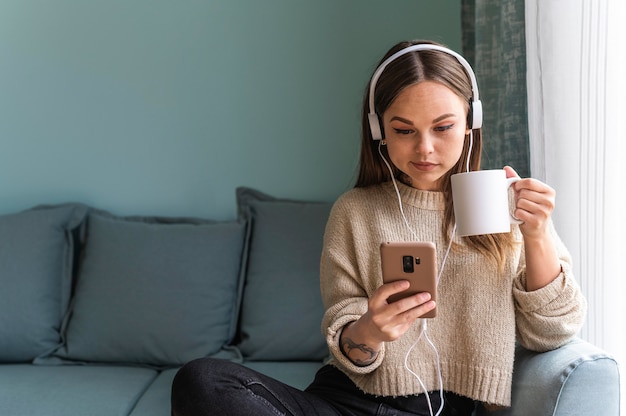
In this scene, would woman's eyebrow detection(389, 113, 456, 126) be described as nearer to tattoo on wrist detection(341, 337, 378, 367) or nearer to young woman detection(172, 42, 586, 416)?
young woman detection(172, 42, 586, 416)

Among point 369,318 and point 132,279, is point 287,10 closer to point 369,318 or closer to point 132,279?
point 132,279

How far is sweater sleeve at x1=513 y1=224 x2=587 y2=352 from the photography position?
1.24 meters

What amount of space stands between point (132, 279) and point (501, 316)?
49.1 inches

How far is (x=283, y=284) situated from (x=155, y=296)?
0.38m

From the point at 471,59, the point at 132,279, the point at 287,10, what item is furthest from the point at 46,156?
the point at 471,59

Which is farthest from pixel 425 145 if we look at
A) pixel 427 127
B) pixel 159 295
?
pixel 159 295

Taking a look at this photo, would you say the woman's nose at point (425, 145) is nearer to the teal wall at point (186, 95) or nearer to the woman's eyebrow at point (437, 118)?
the woman's eyebrow at point (437, 118)

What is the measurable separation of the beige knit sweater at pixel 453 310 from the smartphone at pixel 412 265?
0.18 m

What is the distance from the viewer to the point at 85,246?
232cm

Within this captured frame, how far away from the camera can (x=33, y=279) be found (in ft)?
7.27

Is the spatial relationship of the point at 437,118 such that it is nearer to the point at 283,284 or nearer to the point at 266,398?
the point at 266,398

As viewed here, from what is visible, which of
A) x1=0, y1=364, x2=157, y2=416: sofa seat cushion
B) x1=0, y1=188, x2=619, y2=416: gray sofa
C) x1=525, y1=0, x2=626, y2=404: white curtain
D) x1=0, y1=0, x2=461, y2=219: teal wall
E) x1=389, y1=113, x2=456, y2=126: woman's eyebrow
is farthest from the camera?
x1=0, y1=0, x2=461, y2=219: teal wall

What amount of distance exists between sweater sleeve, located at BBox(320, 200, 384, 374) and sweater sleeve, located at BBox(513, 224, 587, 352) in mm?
271

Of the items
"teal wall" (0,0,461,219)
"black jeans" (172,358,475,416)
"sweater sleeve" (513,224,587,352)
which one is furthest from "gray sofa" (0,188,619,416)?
"sweater sleeve" (513,224,587,352)
